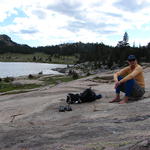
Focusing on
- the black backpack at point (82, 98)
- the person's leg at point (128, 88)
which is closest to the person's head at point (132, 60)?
the person's leg at point (128, 88)

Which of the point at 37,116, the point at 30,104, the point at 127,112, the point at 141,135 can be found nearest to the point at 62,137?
the point at 141,135

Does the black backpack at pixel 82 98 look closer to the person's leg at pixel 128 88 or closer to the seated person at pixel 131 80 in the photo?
the seated person at pixel 131 80

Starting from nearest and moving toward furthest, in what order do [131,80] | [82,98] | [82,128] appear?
[82,128] → [131,80] → [82,98]

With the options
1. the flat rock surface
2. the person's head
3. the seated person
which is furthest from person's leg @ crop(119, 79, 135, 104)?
the person's head

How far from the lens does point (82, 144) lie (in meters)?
7.43

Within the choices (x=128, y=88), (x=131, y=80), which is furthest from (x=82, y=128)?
(x=128, y=88)

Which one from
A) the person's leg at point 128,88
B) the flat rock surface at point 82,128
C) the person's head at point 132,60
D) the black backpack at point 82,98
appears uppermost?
the person's head at point 132,60

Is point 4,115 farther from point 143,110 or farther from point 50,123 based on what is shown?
point 143,110

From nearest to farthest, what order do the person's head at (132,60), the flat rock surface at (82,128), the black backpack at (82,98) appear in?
the flat rock surface at (82,128) < the person's head at (132,60) < the black backpack at (82,98)

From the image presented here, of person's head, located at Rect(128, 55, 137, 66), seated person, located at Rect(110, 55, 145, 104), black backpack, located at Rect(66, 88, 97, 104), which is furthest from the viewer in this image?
black backpack, located at Rect(66, 88, 97, 104)

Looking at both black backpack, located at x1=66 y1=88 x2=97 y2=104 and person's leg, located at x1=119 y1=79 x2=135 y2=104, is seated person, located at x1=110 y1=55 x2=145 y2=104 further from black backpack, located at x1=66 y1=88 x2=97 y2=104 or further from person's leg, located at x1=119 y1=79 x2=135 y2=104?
black backpack, located at x1=66 y1=88 x2=97 y2=104

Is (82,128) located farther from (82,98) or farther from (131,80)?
(82,98)

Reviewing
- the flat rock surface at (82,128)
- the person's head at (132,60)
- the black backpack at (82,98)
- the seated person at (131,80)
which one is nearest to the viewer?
the flat rock surface at (82,128)

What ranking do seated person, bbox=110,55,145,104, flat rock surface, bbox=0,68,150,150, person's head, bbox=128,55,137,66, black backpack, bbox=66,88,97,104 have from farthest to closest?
black backpack, bbox=66,88,97,104
person's head, bbox=128,55,137,66
seated person, bbox=110,55,145,104
flat rock surface, bbox=0,68,150,150
